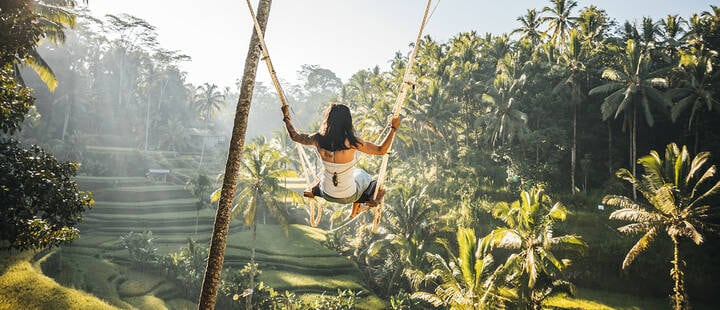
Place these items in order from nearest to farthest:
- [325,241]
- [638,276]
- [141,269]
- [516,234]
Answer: [516,234] → [638,276] → [141,269] → [325,241]

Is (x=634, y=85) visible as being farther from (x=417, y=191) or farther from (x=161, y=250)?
(x=161, y=250)

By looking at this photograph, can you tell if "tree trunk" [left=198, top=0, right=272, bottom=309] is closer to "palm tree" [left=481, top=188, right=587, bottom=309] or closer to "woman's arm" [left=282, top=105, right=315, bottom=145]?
"woman's arm" [left=282, top=105, right=315, bottom=145]

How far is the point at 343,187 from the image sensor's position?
3.51 meters

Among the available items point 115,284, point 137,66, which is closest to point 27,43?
point 115,284

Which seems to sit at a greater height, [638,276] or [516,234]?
[516,234]

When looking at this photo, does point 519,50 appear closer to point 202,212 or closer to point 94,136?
point 202,212

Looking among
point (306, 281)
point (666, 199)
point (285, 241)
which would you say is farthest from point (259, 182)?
point (666, 199)

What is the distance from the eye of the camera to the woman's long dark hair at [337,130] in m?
3.16

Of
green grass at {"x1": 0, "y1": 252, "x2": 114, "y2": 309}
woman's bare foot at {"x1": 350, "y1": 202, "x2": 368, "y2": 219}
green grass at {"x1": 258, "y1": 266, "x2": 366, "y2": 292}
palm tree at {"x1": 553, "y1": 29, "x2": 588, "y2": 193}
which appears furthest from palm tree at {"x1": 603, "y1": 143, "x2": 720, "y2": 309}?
green grass at {"x1": 0, "y1": 252, "x2": 114, "y2": 309}

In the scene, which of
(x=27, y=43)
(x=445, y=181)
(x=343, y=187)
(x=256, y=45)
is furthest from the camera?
(x=445, y=181)

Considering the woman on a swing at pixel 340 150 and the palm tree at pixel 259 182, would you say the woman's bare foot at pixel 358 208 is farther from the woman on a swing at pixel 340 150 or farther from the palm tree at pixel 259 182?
the palm tree at pixel 259 182

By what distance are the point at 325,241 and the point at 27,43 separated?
25.0 meters

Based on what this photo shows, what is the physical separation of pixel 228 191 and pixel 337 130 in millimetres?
1797

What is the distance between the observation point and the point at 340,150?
10.6 feet
